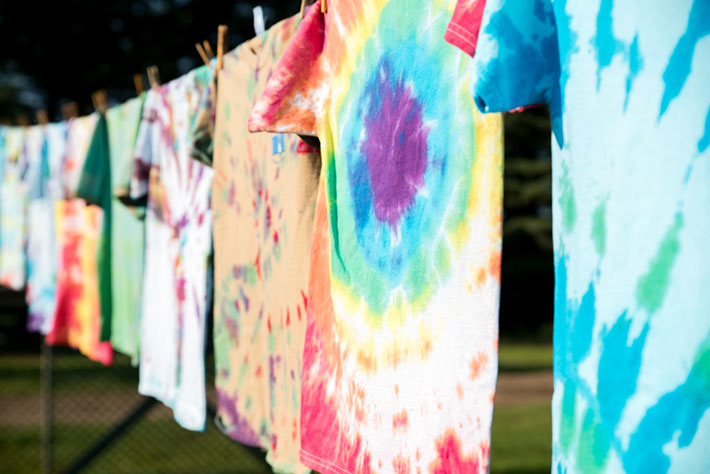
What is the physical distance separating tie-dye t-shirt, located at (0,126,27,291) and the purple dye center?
274 cm

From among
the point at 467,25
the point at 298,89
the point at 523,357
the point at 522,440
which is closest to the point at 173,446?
the point at 522,440

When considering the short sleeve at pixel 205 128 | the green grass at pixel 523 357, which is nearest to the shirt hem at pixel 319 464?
the short sleeve at pixel 205 128

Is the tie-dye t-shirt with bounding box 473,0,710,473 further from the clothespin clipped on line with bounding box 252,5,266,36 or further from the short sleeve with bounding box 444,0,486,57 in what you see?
the clothespin clipped on line with bounding box 252,5,266,36

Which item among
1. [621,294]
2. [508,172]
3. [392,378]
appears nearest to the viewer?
[621,294]

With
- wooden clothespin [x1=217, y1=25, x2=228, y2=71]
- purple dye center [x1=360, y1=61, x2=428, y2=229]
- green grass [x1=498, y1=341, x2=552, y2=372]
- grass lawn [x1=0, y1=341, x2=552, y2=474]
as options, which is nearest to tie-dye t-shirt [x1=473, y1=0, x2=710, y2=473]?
purple dye center [x1=360, y1=61, x2=428, y2=229]

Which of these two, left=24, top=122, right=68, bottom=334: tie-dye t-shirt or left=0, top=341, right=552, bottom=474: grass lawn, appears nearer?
left=24, top=122, right=68, bottom=334: tie-dye t-shirt

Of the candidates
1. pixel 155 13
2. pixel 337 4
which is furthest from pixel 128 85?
pixel 337 4

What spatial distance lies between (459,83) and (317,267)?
0.45 metres

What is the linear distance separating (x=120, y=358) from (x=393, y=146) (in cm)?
755

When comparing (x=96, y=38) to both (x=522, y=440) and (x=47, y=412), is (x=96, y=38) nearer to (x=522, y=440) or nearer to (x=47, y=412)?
(x=522, y=440)

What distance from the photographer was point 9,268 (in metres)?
3.85

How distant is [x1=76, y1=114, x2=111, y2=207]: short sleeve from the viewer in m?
2.78

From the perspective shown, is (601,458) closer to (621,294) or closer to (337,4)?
(621,294)

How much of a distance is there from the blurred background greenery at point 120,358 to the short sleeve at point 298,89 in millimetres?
2795
